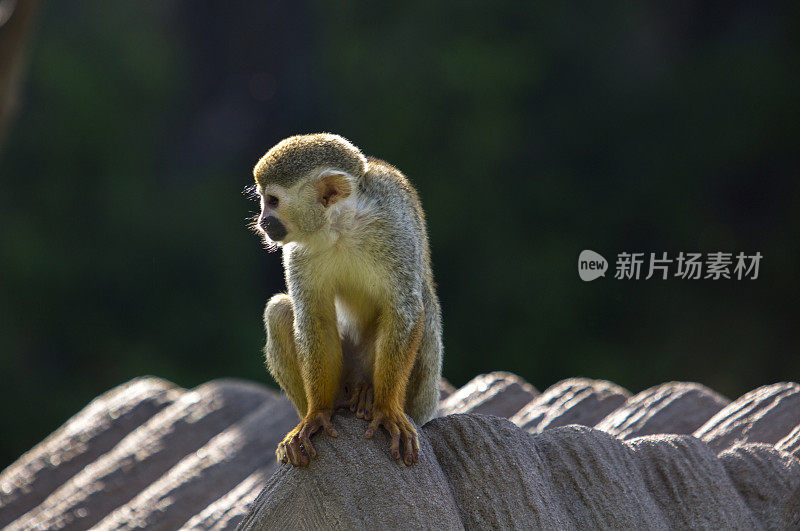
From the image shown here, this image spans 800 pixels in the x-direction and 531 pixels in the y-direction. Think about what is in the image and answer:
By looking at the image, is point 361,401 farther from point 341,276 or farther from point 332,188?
point 332,188

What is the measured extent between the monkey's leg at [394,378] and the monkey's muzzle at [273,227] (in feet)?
1.37

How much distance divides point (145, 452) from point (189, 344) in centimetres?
527

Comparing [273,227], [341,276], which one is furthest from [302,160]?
[341,276]

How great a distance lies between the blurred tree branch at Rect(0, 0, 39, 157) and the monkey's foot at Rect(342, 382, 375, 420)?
3.21 m

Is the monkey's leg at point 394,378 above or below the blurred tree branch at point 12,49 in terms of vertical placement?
below

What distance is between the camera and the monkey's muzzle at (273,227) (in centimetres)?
286

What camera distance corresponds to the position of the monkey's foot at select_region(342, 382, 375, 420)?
298 centimetres

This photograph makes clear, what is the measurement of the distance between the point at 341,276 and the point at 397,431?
0.51 metres

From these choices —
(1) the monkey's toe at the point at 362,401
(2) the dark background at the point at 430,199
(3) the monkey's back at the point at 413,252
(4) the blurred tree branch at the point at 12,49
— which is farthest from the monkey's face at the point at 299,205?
(2) the dark background at the point at 430,199

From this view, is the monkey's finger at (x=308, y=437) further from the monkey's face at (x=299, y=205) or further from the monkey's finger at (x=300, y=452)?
the monkey's face at (x=299, y=205)

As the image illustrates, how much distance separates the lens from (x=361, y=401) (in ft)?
9.96

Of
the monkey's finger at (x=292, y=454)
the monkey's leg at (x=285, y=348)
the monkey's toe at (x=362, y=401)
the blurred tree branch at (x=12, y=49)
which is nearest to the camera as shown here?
the monkey's finger at (x=292, y=454)

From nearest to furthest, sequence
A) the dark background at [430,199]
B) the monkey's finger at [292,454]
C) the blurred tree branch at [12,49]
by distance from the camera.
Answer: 1. the monkey's finger at [292,454]
2. the blurred tree branch at [12,49]
3. the dark background at [430,199]

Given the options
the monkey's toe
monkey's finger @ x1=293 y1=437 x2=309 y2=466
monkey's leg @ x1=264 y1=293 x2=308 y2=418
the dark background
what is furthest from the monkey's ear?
the dark background
